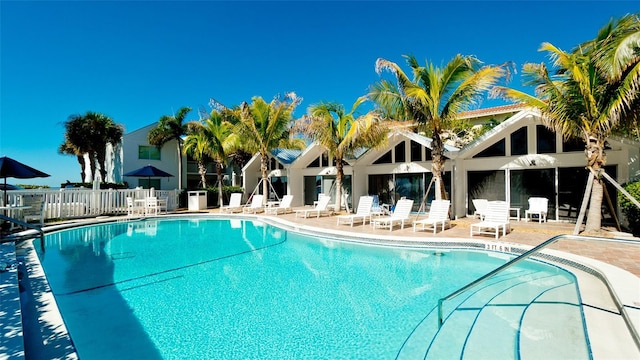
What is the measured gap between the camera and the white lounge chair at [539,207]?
1220cm

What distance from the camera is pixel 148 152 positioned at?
29.6m

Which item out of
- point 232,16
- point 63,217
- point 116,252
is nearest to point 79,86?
point 63,217

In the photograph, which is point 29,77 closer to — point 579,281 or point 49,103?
point 49,103

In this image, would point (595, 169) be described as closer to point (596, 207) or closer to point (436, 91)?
point (596, 207)

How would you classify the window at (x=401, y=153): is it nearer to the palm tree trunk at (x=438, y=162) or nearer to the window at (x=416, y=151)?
the window at (x=416, y=151)

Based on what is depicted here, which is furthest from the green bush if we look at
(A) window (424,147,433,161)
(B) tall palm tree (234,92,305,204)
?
(B) tall palm tree (234,92,305,204)

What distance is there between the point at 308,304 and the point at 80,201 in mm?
16813

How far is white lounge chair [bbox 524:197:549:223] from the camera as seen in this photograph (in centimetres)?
1220

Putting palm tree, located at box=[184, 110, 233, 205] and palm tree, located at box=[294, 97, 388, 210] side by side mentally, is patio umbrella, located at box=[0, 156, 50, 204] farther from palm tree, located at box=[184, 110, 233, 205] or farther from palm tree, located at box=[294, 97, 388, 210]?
palm tree, located at box=[294, 97, 388, 210]

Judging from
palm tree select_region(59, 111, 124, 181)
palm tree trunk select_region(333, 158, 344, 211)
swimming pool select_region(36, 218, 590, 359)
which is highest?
palm tree select_region(59, 111, 124, 181)

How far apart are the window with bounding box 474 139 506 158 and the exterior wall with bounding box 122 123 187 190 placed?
25.0 m

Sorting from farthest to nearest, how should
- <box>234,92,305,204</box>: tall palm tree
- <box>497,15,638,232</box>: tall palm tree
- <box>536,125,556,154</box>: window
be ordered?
1. <box>234,92,305,204</box>: tall palm tree
2. <box>536,125,556,154</box>: window
3. <box>497,15,638,232</box>: tall palm tree

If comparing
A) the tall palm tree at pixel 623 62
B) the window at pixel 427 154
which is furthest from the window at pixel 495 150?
the tall palm tree at pixel 623 62

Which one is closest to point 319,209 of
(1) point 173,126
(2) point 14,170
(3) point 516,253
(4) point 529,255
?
(3) point 516,253
